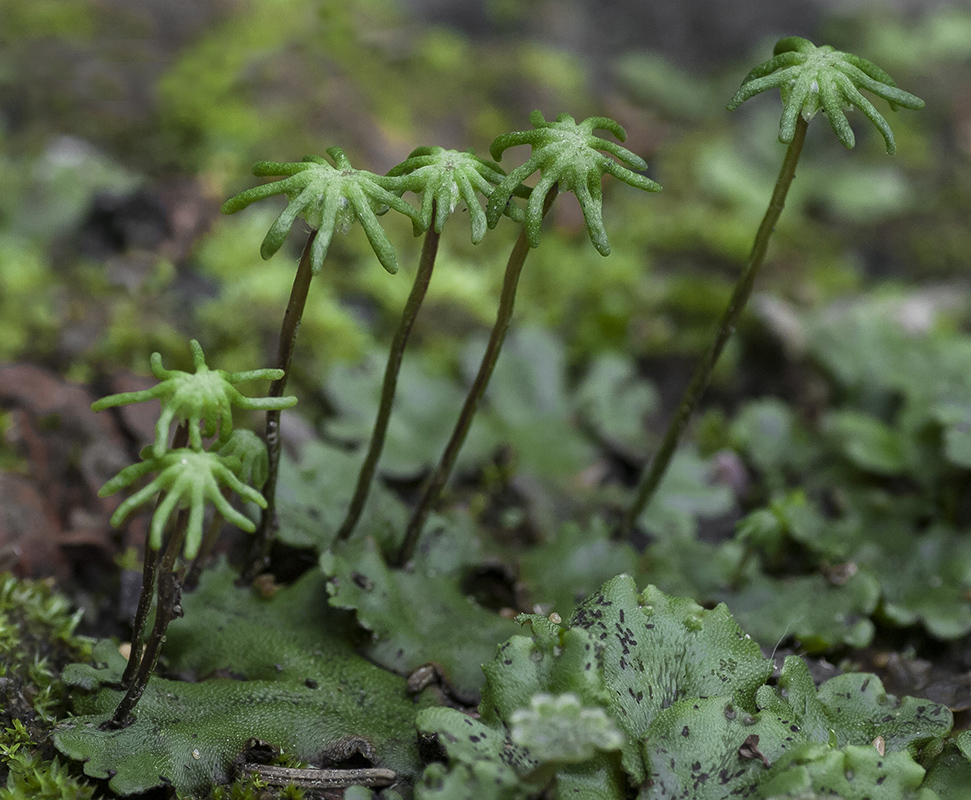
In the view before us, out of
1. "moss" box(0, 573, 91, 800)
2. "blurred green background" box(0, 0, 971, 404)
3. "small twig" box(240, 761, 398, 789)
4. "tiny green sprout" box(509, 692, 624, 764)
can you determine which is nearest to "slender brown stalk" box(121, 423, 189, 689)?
"moss" box(0, 573, 91, 800)

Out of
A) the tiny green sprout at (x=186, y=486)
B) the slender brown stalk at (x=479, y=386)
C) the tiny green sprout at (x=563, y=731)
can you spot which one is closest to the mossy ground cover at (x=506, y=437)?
the tiny green sprout at (x=563, y=731)

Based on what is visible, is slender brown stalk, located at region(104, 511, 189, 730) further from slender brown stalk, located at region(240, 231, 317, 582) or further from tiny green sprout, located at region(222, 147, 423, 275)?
tiny green sprout, located at region(222, 147, 423, 275)

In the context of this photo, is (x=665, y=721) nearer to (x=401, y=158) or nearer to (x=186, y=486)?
(x=186, y=486)

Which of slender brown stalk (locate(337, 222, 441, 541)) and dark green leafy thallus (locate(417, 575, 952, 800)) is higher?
slender brown stalk (locate(337, 222, 441, 541))

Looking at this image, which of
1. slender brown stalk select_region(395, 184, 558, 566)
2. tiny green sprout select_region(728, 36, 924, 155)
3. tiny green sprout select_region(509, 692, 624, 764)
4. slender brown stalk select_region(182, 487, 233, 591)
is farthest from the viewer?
slender brown stalk select_region(182, 487, 233, 591)

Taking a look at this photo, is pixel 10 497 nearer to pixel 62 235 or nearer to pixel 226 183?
pixel 62 235

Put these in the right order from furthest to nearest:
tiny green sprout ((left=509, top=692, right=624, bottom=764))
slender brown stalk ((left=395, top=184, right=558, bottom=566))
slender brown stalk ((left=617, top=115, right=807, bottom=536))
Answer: slender brown stalk ((left=617, top=115, right=807, bottom=536)), slender brown stalk ((left=395, top=184, right=558, bottom=566)), tiny green sprout ((left=509, top=692, right=624, bottom=764))

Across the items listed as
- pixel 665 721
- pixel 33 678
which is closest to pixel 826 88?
pixel 665 721

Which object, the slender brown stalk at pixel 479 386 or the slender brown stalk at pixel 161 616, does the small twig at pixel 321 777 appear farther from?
the slender brown stalk at pixel 479 386

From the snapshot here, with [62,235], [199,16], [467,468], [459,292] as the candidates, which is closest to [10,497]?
[467,468]
